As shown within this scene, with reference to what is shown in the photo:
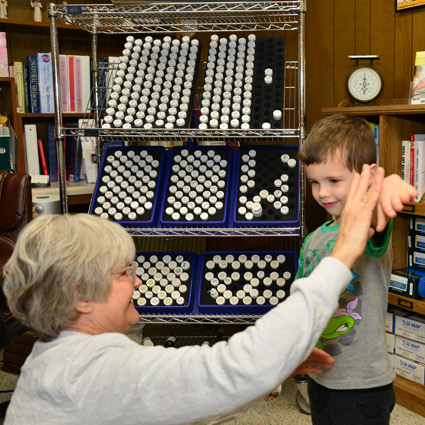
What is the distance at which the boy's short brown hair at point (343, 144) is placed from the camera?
1415 millimetres

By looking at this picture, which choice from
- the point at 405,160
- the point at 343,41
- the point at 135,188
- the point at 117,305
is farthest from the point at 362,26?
the point at 117,305

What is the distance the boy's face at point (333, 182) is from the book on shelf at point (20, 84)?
238cm

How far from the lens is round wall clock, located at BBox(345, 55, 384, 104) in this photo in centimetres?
250

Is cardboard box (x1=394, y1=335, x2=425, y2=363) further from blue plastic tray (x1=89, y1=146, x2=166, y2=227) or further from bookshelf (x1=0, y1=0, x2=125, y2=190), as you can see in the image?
bookshelf (x1=0, y1=0, x2=125, y2=190)

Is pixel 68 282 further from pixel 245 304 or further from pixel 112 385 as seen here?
pixel 245 304

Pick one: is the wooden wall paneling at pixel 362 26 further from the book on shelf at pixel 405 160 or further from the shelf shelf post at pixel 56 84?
the shelf shelf post at pixel 56 84

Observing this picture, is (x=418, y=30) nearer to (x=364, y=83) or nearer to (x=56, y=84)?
(x=364, y=83)

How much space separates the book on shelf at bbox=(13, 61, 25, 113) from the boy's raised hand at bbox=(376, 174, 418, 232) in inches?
111

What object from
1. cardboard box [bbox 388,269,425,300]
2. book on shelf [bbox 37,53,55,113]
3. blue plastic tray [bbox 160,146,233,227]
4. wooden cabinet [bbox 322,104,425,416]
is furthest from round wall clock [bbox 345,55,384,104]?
book on shelf [bbox 37,53,55,113]

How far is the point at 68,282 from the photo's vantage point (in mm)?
882

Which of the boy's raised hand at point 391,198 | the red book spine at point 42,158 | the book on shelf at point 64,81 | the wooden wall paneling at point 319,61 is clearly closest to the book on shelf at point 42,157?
the red book spine at point 42,158

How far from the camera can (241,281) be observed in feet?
7.40

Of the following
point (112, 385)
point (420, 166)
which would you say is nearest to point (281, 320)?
point (112, 385)

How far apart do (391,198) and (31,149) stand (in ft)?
9.11
